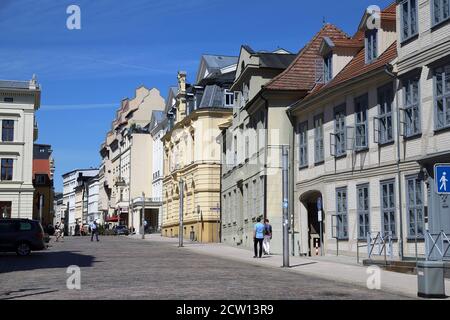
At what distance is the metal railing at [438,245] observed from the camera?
21.1m

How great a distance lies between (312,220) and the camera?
3534 cm

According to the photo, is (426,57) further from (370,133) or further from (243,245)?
(243,245)

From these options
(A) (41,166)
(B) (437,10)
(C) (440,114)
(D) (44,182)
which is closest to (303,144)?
(C) (440,114)

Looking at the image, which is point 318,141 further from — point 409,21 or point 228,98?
point 228,98

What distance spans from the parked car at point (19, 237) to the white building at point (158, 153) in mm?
51709

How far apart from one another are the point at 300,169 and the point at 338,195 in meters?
4.93

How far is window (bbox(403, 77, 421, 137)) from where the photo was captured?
24578 mm

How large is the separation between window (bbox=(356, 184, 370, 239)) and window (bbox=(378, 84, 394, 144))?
7.97ft

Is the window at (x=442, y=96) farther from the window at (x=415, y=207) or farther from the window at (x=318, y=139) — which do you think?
the window at (x=318, y=139)

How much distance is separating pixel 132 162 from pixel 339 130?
6988 centimetres

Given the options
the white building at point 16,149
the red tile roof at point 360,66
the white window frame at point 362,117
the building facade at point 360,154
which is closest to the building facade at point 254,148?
the building facade at point 360,154

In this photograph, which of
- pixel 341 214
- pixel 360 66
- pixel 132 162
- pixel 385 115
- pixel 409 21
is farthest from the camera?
pixel 132 162

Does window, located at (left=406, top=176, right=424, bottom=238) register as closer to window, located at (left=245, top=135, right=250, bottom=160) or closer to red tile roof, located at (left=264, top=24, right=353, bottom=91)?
red tile roof, located at (left=264, top=24, right=353, bottom=91)

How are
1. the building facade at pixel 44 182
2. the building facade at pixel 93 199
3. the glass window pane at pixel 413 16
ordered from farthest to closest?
the building facade at pixel 93 199 < the building facade at pixel 44 182 < the glass window pane at pixel 413 16
